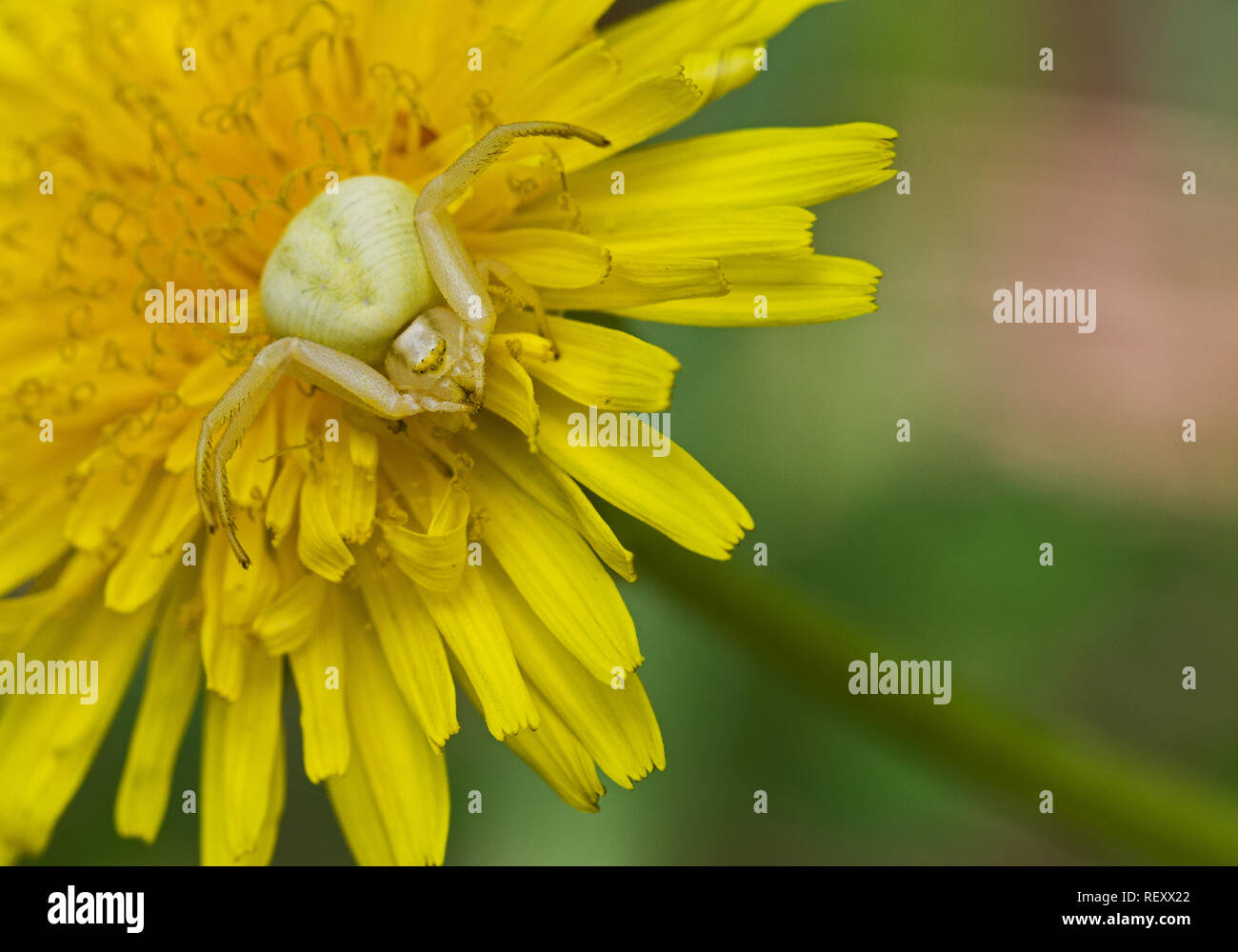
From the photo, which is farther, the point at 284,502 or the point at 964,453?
the point at 964,453

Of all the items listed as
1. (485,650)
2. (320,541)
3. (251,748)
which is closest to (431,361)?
(320,541)

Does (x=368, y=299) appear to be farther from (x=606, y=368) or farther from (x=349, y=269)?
(x=606, y=368)

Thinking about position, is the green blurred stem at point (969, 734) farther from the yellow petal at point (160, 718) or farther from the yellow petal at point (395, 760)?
the yellow petal at point (160, 718)

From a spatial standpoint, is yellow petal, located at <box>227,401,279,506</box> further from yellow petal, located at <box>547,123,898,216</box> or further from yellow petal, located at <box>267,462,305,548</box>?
yellow petal, located at <box>547,123,898,216</box>

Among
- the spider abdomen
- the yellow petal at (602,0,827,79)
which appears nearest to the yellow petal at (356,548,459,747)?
the spider abdomen

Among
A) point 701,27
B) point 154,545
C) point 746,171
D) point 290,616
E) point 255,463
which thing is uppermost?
point 701,27
